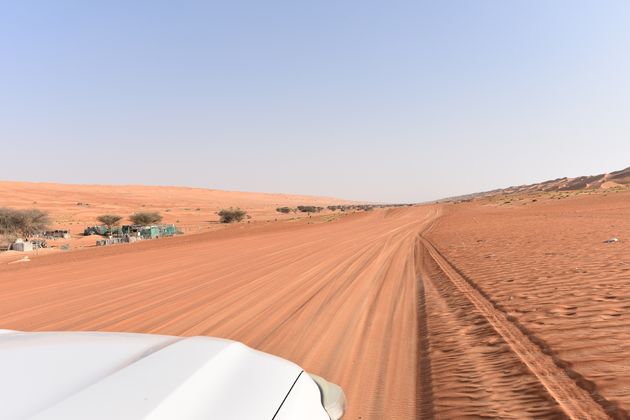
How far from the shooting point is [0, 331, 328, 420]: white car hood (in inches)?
60.2

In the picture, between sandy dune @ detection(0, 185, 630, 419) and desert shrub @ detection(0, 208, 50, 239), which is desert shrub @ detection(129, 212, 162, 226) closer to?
desert shrub @ detection(0, 208, 50, 239)

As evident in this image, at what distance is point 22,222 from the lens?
114ft

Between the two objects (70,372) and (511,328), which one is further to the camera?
(511,328)

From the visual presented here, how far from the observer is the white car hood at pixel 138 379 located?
5.01 ft

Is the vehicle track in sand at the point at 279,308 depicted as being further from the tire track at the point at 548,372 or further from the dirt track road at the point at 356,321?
the tire track at the point at 548,372

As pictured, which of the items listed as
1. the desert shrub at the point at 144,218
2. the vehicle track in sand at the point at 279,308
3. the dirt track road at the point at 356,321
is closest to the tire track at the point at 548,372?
the dirt track road at the point at 356,321

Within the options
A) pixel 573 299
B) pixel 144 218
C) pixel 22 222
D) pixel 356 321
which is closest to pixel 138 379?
pixel 356 321

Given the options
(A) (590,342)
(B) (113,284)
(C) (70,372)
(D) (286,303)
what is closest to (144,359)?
(C) (70,372)

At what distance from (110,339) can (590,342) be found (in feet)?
16.1

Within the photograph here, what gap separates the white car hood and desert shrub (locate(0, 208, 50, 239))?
38.4 metres

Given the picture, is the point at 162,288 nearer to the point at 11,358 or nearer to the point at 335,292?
the point at 335,292

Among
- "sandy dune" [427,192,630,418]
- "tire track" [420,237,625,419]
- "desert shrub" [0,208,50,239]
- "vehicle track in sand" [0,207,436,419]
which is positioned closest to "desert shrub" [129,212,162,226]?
"desert shrub" [0,208,50,239]

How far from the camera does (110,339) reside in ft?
7.93

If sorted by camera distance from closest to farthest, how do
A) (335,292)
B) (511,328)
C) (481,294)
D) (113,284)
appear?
(511,328) → (481,294) → (335,292) → (113,284)
